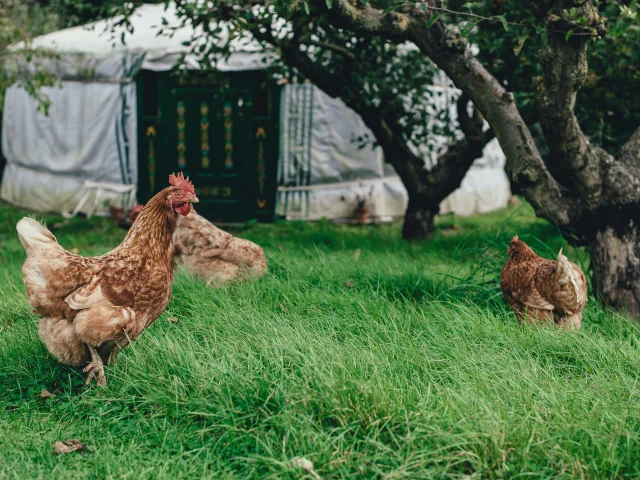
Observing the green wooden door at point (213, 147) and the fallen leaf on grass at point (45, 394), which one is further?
the green wooden door at point (213, 147)

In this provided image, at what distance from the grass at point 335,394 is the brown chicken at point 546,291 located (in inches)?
5.6

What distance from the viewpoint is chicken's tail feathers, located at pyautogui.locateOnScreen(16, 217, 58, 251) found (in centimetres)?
347

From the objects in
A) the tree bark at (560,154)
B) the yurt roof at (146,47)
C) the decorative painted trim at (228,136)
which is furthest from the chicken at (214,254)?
the decorative painted trim at (228,136)

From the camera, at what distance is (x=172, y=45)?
397 inches

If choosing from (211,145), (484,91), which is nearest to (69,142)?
(211,145)

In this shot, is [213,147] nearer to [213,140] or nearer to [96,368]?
[213,140]

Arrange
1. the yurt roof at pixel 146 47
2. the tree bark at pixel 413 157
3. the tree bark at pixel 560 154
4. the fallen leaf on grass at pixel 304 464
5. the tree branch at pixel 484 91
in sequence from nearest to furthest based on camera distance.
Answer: the fallen leaf on grass at pixel 304 464 → the tree bark at pixel 560 154 → the tree branch at pixel 484 91 → the tree bark at pixel 413 157 → the yurt roof at pixel 146 47

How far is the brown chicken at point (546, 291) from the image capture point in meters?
4.06

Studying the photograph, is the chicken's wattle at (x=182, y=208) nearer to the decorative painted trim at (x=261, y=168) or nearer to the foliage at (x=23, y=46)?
the foliage at (x=23, y=46)

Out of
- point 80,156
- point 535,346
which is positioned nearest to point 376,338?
point 535,346

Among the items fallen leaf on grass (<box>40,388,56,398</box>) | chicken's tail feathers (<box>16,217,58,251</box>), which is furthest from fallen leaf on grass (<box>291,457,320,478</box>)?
chicken's tail feathers (<box>16,217,58,251</box>)

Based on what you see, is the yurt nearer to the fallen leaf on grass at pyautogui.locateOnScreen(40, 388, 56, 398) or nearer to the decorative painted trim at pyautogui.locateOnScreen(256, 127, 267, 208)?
the decorative painted trim at pyautogui.locateOnScreen(256, 127, 267, 208)

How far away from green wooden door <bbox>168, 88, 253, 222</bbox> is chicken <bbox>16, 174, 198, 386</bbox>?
22.0 ft

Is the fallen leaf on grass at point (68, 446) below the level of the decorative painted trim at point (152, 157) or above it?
below
